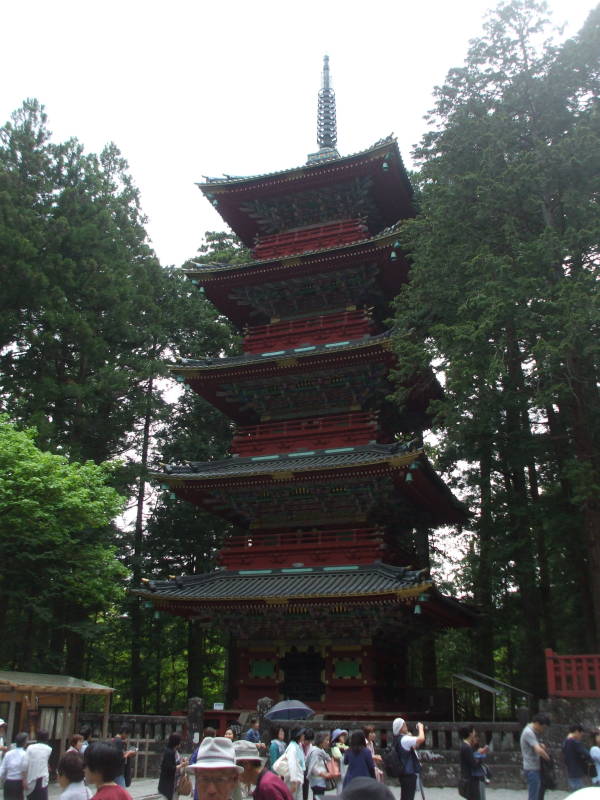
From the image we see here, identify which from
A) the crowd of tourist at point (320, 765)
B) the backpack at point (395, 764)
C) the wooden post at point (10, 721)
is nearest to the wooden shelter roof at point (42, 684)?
the wooden post at point (10, 721)

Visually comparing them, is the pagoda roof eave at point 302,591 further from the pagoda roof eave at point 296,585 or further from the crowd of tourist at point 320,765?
the crowd of tourist at point 320,765

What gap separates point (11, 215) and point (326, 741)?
21.4 metres

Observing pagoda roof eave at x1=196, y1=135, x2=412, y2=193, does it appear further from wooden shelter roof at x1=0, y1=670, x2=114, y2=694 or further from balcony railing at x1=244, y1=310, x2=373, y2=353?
wooden shelter roof at x1=0, y1=670, x2=114, y2=694

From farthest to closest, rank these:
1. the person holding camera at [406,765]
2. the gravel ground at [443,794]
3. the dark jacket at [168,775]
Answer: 1. the gravel ground at [443,794]
2. the dark jacket at [168,775]
3. the person holding camera at [406,765]

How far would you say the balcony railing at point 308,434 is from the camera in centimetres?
2080

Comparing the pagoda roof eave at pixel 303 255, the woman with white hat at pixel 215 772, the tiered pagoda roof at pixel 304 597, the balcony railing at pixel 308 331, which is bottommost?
the woman with white hat at pixel 215 772

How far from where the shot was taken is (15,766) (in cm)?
870

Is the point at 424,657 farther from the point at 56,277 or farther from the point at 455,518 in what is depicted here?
the point at 56,277

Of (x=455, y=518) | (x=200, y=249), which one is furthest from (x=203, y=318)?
(x=455, y=518)

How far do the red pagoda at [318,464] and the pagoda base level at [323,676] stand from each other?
4cm

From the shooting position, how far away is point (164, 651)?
31.3 m

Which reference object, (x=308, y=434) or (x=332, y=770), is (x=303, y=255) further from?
(x=332, y=770)

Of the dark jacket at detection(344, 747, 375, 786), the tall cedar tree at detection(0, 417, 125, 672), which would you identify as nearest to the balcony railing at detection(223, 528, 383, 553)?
the tall cedar tree at detection(0, 417, 125, 672)

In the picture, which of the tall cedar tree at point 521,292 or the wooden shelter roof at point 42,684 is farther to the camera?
the tall cedar tree at point 521,292
